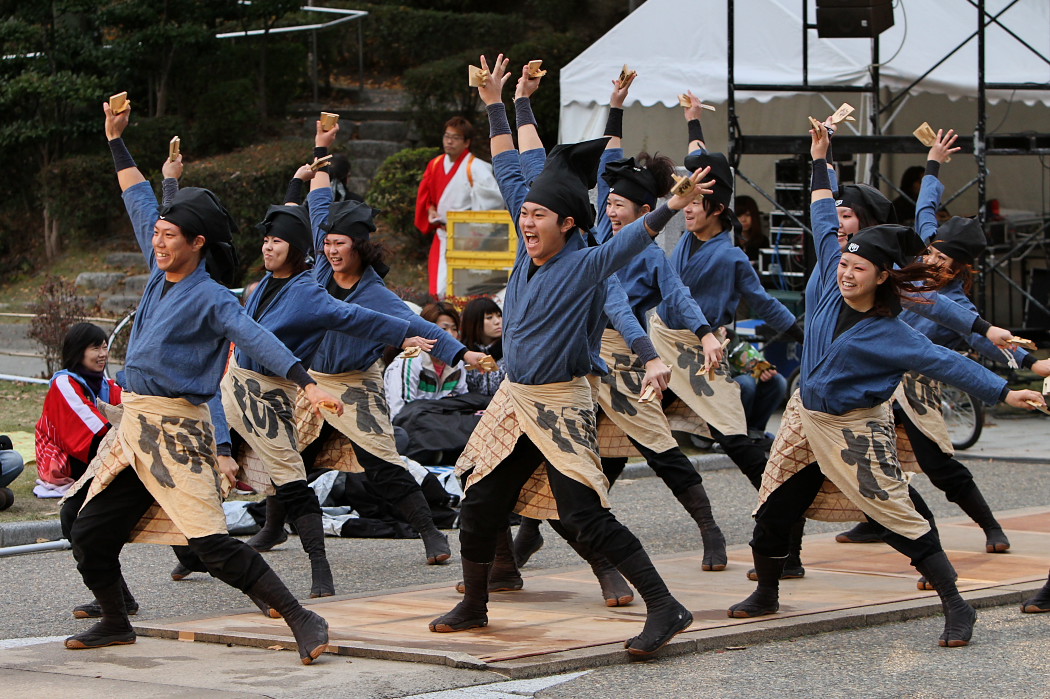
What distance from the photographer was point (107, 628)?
18.1 feet

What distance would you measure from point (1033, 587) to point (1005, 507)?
288cm

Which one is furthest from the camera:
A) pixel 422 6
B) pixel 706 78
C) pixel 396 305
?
pixel 422 6

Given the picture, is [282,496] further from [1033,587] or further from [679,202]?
[1033,587]

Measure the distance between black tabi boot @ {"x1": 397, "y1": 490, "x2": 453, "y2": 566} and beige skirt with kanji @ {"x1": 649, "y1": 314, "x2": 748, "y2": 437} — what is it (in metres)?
1.40

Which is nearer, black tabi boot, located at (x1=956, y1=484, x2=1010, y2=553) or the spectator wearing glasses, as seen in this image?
black tabi boot, located at (x1=956, y1=484, x2=1010, y2=553)

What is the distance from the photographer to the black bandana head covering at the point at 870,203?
6422 millimetres

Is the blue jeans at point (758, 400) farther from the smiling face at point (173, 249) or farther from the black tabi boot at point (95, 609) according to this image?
the smiling face at point (173, 249)

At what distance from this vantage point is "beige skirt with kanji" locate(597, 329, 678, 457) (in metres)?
6.89

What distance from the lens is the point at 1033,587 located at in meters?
6.40

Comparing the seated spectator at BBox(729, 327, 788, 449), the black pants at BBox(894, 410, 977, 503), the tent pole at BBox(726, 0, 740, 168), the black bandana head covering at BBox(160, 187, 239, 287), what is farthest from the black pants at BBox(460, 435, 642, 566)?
the tent pole at BBox(726, 0, 740, 168)

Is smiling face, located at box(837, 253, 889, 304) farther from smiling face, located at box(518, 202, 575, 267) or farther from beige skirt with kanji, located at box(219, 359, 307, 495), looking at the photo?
beige skirt with kanji, located at box(219, 359, 307, 495)

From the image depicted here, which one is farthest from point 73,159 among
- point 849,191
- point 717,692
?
point 717,692

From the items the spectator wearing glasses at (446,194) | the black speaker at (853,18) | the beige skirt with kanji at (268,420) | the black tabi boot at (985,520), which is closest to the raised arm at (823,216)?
the black tabi boot at (985,520)

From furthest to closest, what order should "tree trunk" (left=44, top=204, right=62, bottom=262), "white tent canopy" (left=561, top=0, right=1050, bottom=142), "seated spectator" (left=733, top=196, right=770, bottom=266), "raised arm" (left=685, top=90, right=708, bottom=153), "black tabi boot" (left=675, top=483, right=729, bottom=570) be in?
1. "tree trunk" (left=44, top=204, right=62, bottom=262)
2. "seated spectator" (left=733, top=196, right=770, bottom=266)
3. "white tent canopy" (left=561, top=0, right=1050, bottom=142)
4. "raised arm" (left=685, top=90, right=708, bottom=153)
5. "black tabi boot" (left=675, top=483, right=729, bottom=570)
